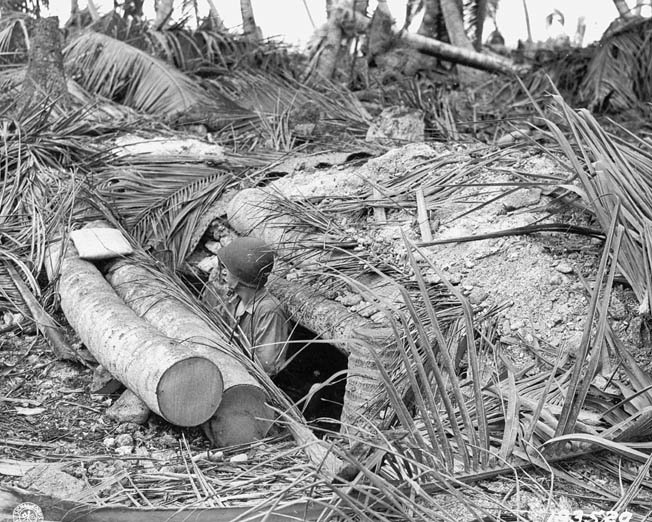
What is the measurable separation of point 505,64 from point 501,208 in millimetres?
7922

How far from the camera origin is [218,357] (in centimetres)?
414

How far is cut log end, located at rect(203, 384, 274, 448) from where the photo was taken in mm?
3994

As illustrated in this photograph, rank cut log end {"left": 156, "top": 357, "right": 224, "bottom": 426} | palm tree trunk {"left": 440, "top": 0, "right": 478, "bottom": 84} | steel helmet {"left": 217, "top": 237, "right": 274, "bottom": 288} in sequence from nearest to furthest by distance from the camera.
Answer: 1. cut log end {"left": 156, "top": 357, "right": 224, "bottom": 426}
2. steel helmet {"left": 217, "top": 237, "right": 274, "bottom": 288}
3. palm tree trunk {"left": 440, "top": 0, "right": 478, "bottom": 84}

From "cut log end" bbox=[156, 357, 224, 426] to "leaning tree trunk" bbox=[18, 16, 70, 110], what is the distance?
4.50 meters

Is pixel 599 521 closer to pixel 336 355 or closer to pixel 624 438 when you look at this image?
pixel 624 438

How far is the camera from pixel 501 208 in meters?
4.57

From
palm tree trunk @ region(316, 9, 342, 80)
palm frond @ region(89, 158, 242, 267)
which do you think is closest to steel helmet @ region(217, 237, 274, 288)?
palm frond @ region(89, 158, 242, 267)

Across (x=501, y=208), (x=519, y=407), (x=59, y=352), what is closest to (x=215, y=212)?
(x=59, y=352)

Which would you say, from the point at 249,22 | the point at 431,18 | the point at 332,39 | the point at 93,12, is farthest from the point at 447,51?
the point at 93,12

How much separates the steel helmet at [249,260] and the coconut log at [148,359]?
0.55m

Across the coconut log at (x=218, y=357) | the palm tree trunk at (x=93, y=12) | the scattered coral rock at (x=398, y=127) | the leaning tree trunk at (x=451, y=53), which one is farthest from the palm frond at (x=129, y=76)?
the leaning tree trunk at (x=451, y=53)

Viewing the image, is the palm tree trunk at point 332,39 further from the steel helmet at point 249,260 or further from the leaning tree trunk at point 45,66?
the steel helmet at point 249,260

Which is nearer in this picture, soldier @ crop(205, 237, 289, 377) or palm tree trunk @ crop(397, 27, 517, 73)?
soldier @ crop(205, 237, 289, 377)

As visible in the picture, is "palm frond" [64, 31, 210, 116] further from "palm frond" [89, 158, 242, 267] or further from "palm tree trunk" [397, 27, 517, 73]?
"palm tree trunk" [397, 27, 517, 73]
